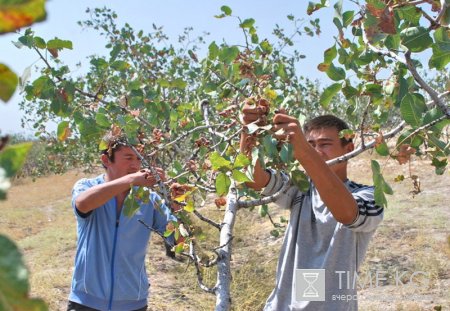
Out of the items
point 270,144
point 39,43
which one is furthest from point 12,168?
point 39,43

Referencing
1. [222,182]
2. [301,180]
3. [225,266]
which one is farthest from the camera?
[225,266]

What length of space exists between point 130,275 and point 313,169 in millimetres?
1144

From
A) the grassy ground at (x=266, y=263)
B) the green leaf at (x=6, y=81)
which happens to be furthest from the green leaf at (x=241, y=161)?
the grassy ground at (x=266, y=263)

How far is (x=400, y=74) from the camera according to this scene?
1376mm

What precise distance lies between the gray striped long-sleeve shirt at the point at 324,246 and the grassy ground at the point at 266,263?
1.24 m

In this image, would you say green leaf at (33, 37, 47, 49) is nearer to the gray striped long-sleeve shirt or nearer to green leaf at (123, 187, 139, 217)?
green leaf at (123, 187, 139, 217)

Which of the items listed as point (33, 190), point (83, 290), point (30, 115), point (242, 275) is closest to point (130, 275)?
point (83, 290)

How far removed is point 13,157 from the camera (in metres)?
0.28

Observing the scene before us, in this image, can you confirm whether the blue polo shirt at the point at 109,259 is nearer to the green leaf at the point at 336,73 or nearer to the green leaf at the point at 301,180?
the green leaf at the point at 301,180

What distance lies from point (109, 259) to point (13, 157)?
6.99 feet

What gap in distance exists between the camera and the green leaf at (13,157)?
270mm

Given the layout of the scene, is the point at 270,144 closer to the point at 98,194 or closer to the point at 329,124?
the point at 329,124

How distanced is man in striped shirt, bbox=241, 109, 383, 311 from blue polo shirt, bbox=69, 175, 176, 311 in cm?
56

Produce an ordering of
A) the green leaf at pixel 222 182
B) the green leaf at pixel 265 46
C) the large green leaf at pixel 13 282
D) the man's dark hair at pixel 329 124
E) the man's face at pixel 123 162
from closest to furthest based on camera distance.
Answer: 1. the large green leaf at pixel 13 282
2. the green leaf at pixel 222 182
3. the man's dark hair at pixel 329 124
4. the man's face at pixel 123 162
5. the green leaf at pixel 265 46
